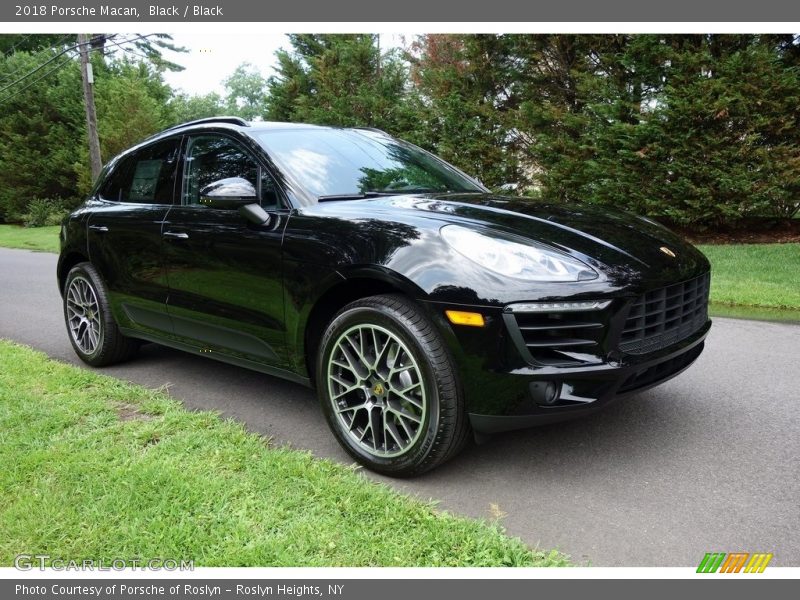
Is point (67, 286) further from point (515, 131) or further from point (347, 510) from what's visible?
point (515, 131)

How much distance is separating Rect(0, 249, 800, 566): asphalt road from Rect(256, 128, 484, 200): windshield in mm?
1387

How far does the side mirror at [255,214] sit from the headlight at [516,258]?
106 cm

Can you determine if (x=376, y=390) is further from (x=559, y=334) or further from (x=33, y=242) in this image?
(x=33, y=242)

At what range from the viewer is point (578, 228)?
10.2 feet

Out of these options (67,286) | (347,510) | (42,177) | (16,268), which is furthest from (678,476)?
(42,177)

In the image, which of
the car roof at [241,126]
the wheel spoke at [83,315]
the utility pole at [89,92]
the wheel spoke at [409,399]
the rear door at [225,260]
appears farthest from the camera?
the utility pole at [89,92]

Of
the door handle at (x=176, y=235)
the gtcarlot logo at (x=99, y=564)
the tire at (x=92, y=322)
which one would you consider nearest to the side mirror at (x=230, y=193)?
the door handle at (x=176, y=235)

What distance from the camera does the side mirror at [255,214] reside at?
3.42 m

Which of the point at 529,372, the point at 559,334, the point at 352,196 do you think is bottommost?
the point at 529,372

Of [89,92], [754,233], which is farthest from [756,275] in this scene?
[89,92]

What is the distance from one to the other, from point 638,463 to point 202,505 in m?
2.01

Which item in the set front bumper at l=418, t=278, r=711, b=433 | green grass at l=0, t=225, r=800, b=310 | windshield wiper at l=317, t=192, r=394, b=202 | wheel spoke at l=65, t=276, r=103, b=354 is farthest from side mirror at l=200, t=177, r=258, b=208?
green grass at l=0, t=225, r=800, b=310

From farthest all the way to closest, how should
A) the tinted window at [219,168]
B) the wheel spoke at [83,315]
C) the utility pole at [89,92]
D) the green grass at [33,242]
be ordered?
the utility pole at [89,92]
the green grass at [33,242]
the wheel spoke at [83,315]
the tinted window at [219,168]

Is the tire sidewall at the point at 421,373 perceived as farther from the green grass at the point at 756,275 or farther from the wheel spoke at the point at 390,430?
the green grass at the point at 756,275
